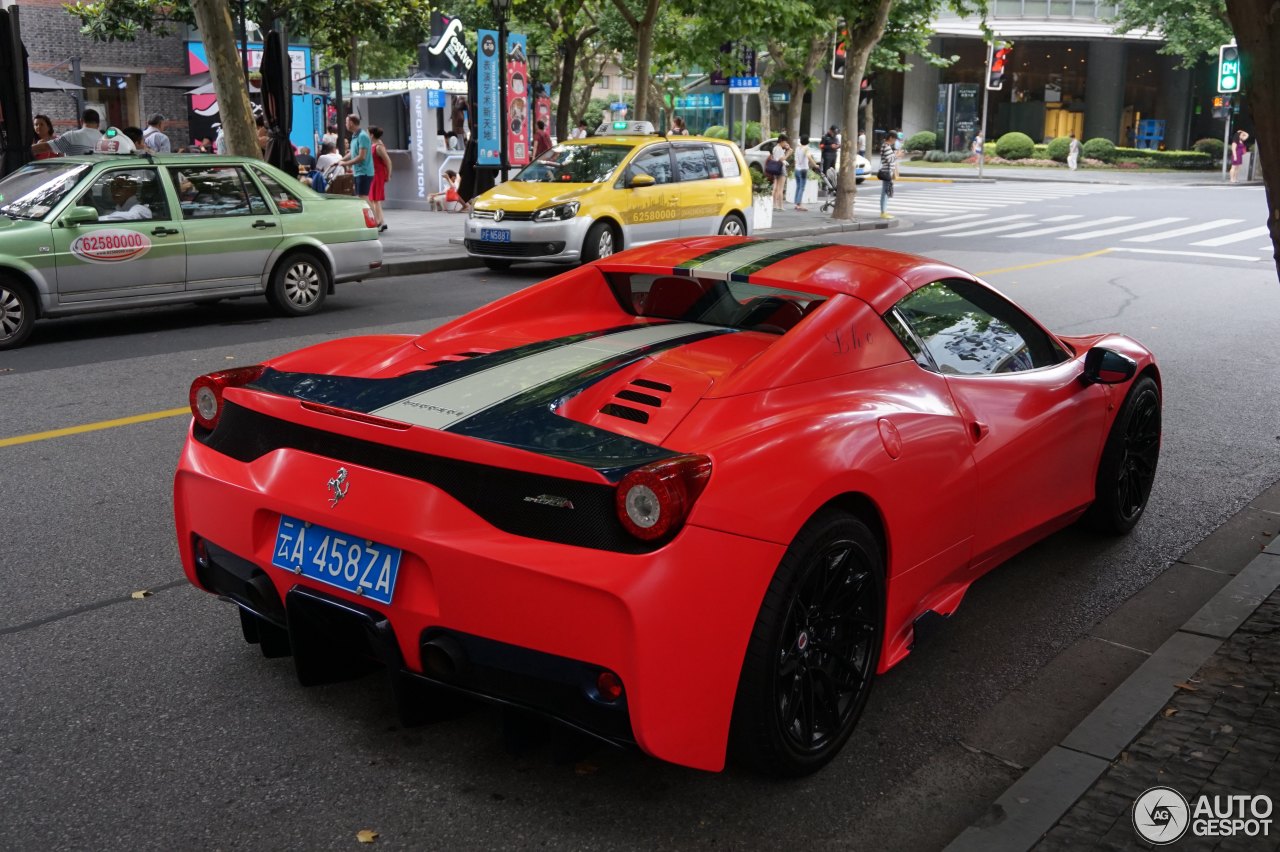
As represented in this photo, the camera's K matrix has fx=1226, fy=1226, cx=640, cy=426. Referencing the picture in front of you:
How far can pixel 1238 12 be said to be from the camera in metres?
4.00

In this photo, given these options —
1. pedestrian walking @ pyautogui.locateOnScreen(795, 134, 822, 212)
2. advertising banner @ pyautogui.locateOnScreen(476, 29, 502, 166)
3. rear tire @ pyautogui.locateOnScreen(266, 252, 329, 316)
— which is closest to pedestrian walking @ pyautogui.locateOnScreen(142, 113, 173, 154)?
advertising banner @ pyautogui.locateOnScreen(476, 29, 502, 166)

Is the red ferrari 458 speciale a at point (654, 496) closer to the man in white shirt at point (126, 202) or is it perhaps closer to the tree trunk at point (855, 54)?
the man in white shirt at point (126, 202)

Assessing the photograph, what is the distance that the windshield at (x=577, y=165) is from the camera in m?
16.6

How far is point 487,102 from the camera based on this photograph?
23.4 metres

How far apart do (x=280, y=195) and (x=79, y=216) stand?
206 centimetres

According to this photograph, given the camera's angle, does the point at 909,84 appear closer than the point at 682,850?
No

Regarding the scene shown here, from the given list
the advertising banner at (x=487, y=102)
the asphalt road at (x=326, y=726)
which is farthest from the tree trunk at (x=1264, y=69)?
the advertising banner at (x=487, y=102)

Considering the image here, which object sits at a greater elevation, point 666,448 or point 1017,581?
point 666,448

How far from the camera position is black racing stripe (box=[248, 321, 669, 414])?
11.4 feet

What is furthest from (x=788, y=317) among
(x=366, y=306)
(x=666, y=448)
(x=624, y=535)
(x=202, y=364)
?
(x=366, y=306)

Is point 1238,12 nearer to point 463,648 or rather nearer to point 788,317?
point 788,317

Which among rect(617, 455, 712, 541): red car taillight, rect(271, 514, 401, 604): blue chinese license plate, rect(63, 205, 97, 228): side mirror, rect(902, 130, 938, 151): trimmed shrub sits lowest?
rect(271, 514, 401, 604): blue chinese license plate

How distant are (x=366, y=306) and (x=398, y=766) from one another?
10.1 m

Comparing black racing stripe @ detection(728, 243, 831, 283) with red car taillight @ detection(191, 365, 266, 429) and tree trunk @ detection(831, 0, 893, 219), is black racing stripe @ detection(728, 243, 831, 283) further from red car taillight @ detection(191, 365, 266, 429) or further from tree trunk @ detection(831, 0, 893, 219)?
tree trunk @ detection(831, 0, 893, 219)
